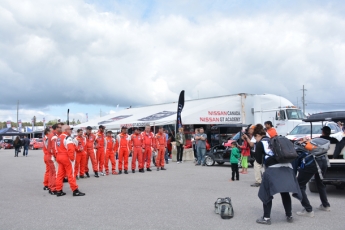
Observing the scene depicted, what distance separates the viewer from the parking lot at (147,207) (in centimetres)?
635

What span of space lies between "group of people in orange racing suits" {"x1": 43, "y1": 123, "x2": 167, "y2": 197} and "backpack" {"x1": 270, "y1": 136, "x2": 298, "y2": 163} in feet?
17.2

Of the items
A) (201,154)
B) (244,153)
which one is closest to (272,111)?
(201,154)

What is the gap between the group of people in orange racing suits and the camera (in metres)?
9.27

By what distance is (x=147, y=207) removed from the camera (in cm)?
770

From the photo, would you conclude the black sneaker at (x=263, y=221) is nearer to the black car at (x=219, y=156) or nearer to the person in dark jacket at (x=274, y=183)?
the person in dark jacket at (x=274, y=183)

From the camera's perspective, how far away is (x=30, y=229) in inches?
242

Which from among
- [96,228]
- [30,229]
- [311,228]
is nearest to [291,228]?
[311,228]

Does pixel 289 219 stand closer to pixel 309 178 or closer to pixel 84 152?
pixel 309 178

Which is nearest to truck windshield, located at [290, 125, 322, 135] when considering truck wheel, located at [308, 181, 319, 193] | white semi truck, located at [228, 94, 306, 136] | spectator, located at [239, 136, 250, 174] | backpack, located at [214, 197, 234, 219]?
spectator, located at [239, 136, 250, 174]

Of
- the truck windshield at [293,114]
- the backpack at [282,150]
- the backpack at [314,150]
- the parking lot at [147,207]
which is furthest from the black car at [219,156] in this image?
the backpack at [282,150]

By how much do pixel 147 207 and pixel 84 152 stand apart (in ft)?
19.9

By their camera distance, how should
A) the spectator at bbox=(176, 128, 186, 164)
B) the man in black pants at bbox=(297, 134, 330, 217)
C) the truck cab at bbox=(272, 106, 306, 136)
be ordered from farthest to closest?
the truck cab at bbox=(272, 106, 306, 136)
the spectator at bbox=(176, 128, 186, 164)
the man in black pants at bbox=(297, 134, 330, 217)

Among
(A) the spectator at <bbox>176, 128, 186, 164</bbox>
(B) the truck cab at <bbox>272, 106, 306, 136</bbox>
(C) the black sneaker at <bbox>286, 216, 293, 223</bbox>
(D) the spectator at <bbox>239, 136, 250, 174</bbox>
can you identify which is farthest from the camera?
(B) the truck cab at <bbox>272, 106, 306, 136</bbox>

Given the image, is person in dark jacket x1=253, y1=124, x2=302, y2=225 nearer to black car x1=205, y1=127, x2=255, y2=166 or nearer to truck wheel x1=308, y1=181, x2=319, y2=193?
truck wheel x1=308, y1=181, x2=319, y2=193
